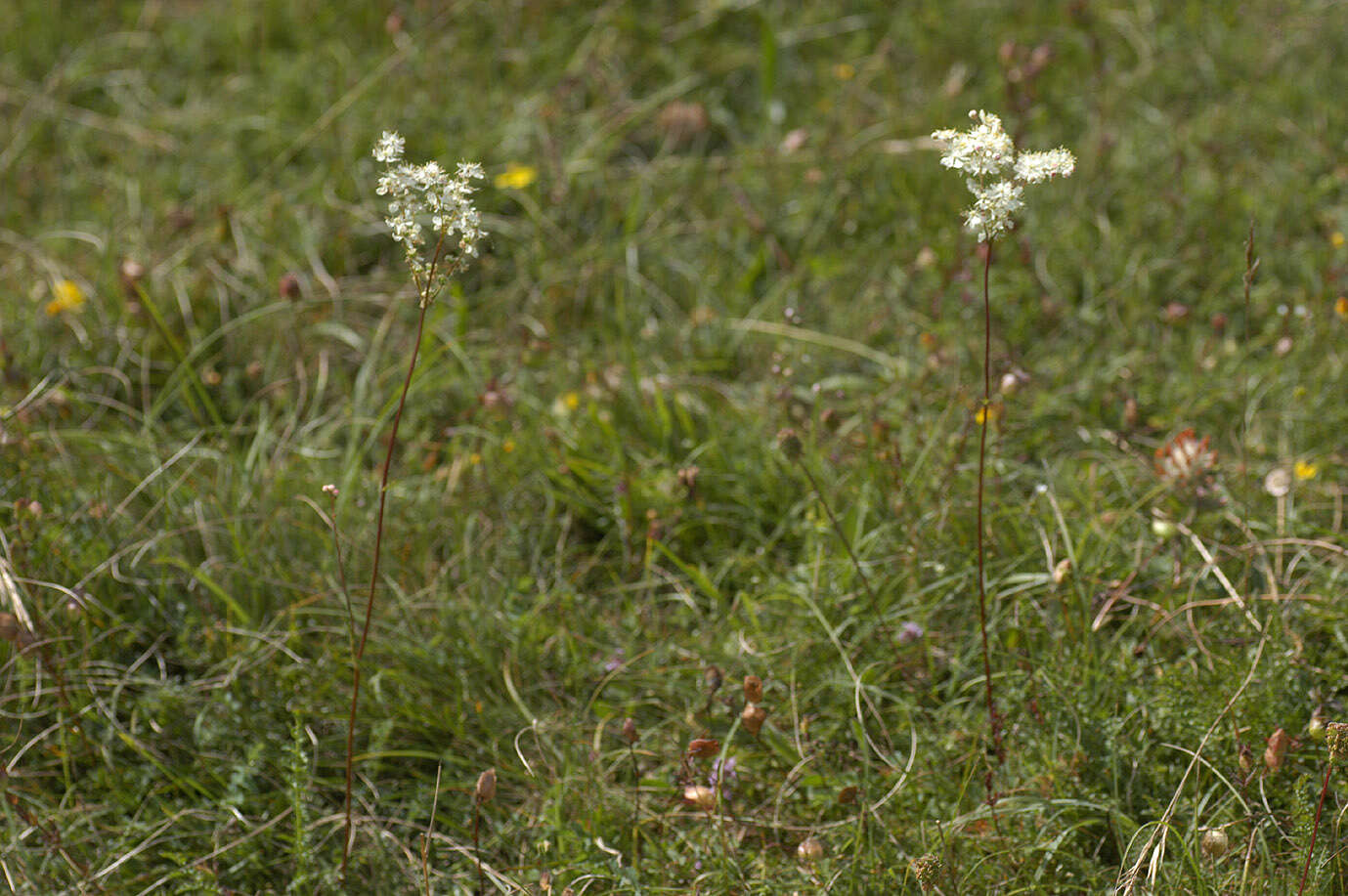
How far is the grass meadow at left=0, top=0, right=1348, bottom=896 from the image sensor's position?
6.15 feet

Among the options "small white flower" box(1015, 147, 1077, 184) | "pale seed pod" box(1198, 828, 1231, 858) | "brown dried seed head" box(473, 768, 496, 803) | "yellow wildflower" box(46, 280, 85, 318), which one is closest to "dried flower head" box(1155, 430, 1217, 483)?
"pale seed pod" box(1198, 828, 1231, 858)

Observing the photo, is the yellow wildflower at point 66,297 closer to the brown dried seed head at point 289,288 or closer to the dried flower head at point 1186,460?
the brown dried seed head at point 289,288

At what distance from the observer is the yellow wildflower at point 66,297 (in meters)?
2.88

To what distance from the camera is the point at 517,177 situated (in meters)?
3.33

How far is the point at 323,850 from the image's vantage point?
1.93 m

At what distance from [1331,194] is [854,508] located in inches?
69.0

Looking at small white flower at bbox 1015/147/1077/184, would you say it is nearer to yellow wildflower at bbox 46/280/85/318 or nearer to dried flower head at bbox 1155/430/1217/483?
dried flower head at bbox 1155/430/1217/483

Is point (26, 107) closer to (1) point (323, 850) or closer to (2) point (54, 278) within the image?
(2) point (54, 278)

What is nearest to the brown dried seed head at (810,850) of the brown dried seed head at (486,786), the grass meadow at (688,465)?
the grass meadow at (688,465)

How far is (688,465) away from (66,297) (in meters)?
1.60

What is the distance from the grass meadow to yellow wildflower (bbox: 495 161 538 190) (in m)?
0.07

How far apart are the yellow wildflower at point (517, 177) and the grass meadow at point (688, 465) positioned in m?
0.07

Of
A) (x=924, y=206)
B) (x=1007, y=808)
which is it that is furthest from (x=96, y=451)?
(x=924, y=206)

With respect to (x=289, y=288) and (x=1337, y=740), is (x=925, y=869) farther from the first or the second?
(x=289, y=288)
